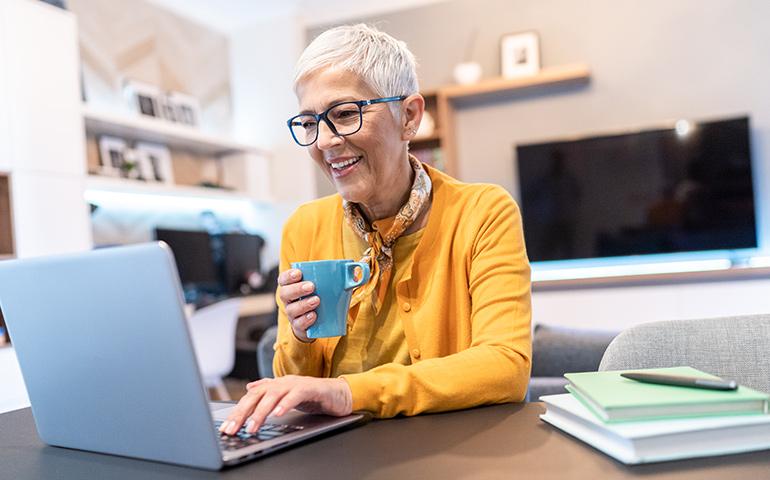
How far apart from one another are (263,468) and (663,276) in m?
3.91

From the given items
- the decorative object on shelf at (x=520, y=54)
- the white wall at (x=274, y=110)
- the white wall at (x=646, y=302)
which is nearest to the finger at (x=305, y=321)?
the white wall at (x=646, y=302)

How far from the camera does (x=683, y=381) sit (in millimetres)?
728

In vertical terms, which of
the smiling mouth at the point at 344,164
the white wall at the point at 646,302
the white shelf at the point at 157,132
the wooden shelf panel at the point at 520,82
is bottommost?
the white wall at the point at 646,302

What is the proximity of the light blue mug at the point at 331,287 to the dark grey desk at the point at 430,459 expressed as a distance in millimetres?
158

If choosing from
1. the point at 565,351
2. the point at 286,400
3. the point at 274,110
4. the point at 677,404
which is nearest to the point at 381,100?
the point at 286,400

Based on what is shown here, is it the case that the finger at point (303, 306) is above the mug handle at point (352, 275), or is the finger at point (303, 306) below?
below

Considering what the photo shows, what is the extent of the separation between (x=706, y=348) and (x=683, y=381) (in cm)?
31

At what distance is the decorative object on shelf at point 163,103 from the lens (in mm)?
4500

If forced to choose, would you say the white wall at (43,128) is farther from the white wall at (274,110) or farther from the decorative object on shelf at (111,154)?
the white wall at (274,110)

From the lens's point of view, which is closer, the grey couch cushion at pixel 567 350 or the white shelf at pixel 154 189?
the grey couch cushion at pixel 567 350

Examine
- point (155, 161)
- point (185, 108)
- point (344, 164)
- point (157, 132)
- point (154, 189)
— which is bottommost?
point (344, 164)

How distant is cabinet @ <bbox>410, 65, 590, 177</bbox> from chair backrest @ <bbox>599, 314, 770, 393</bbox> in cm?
378

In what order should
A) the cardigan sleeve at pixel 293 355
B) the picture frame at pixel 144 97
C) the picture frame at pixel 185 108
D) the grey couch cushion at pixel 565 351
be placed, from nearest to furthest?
1. the cardigan sleeve at pixel 293 355
2. the grey couch cushion at pixel 565 351
3. the picture frame at pixel 144 97
4. the picture frame at pixel 185 108

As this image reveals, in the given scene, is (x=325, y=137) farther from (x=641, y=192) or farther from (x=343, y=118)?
(x=641, y=192)
